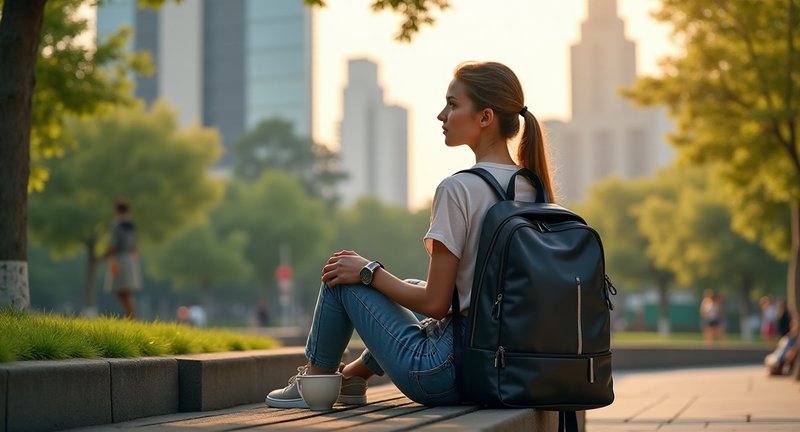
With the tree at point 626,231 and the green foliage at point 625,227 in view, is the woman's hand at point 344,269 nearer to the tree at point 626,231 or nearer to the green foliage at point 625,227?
the tree at point 626,231

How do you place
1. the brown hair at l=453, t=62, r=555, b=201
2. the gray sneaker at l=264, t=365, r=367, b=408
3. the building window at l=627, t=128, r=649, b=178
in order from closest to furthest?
the brown hair at l=453, t=62, r=555, b=201 → the gray sneaker at l=264, t=365, r=367, b=408 → the building window at l=627, t=128, r=649, b=178

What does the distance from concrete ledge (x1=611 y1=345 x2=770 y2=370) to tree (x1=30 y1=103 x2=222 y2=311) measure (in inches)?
686

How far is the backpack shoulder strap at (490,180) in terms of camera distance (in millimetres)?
5156

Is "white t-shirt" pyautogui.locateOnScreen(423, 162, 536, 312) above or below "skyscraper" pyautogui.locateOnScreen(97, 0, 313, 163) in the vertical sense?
below

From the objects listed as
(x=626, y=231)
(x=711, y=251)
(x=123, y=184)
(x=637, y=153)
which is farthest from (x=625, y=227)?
(x=637, y=153)

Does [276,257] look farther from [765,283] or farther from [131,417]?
[131,417]

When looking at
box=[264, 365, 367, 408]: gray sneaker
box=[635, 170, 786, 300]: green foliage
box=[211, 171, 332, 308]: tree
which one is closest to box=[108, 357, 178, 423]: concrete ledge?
box=[264, 365, 367, 408]: gray sneaker

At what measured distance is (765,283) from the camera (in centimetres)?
5238

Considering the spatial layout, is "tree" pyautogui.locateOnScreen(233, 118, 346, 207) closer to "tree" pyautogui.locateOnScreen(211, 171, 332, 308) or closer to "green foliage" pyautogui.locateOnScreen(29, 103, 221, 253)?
"tree" pyautogui.locateOnScreen(211, 171, 332, 308)

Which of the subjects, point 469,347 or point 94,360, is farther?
point 94,360

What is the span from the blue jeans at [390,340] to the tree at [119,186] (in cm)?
3230

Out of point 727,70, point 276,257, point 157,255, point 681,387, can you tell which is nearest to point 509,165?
point 681,387

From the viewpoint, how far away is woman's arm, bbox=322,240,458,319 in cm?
502

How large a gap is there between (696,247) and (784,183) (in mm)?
34730
